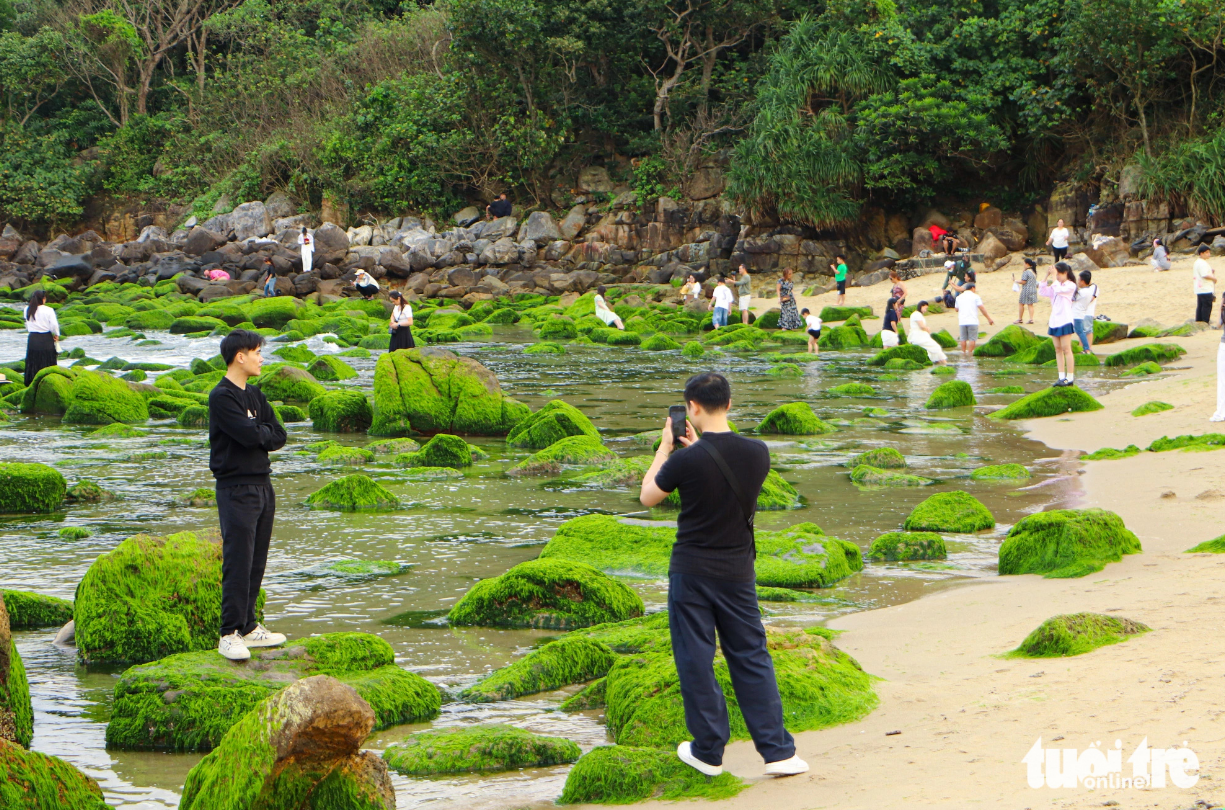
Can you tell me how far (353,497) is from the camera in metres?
10.8

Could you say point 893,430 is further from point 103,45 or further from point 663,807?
point 103,45

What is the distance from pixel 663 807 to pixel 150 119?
55.9m

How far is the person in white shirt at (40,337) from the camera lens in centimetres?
1758

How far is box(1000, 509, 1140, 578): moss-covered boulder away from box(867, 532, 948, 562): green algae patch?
1.77ft

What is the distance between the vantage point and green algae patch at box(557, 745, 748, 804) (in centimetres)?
454

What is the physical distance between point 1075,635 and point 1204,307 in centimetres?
1818

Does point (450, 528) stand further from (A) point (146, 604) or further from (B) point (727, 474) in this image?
(B) point (727, 474)

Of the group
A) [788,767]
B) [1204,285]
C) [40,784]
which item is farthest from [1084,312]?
[40,784]

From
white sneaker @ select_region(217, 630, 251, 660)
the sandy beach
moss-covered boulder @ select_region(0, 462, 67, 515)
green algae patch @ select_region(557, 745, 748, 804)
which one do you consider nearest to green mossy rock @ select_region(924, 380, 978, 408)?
the sandy beach

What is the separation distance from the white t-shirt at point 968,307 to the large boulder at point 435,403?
379 inches

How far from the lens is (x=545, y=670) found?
6.19m

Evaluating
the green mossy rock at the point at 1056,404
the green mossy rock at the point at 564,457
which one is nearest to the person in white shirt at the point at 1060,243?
the green mossy rock at the point at 1056,404

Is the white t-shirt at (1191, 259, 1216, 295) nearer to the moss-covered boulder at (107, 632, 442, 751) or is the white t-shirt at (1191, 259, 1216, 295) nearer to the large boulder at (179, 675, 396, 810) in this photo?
the moss-covered boulder at (107, 632, 442, 751)

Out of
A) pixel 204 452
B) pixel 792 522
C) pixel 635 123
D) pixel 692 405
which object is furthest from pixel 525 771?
pixel 635 123
